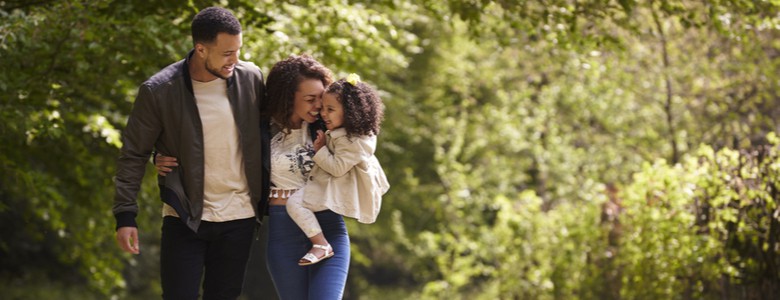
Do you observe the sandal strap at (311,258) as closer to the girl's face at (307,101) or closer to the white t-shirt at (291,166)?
the white t-shirt at (291,166)

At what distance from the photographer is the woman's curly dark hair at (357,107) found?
15.2 feet

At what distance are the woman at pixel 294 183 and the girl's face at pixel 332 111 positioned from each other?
0.11 m

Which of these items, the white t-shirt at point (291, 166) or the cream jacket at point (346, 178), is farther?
the white t-shirt at point (291, 166)

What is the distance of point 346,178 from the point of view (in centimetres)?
475

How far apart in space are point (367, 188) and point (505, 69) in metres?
15.4

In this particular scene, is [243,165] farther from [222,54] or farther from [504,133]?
[504,133]

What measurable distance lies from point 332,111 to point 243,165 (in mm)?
419

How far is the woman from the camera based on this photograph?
15.5 feet

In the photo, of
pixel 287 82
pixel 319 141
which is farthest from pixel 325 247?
pixel 287 82

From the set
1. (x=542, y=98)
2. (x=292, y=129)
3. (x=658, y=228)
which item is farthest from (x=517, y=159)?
(x=292, y=129)

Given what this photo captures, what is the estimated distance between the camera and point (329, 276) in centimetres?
466

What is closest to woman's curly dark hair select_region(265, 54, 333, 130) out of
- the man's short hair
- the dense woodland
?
the man's short hair

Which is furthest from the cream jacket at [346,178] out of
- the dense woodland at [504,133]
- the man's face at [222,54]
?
the dense woodland at [504,133]

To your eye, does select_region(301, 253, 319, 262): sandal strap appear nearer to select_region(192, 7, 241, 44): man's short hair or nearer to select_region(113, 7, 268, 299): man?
select_region(113, 7, 268, 299): man
